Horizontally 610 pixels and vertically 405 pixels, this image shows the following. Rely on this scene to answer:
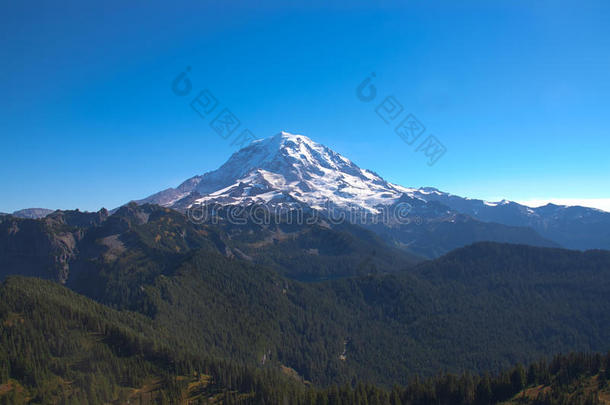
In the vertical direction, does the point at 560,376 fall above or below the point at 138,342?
below

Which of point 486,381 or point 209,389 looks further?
point 209,389

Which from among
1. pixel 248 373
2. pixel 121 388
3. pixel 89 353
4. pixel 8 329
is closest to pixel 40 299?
pixel 8 329

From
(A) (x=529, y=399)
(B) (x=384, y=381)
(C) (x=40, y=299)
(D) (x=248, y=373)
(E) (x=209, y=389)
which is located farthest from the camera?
(B) (x=384, y=381)

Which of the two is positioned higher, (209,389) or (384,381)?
(209,389)

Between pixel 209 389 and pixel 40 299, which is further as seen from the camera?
pixel 40 299

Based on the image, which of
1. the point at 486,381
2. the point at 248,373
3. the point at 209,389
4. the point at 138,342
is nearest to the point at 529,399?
the point at 486,381

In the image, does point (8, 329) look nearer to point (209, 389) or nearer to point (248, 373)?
point (209, 389)

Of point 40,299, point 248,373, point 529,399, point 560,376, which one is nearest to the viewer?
Answer: point 529,399

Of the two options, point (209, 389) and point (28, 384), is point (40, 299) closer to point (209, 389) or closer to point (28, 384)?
point (28, 384)

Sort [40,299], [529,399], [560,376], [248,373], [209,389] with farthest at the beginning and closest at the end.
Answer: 1. [40,299]
2. [248,373]
3. [209,389]
4. [560,376]
5. [529,399]

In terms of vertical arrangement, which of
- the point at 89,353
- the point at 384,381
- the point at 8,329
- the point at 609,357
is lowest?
the point at 384,381
